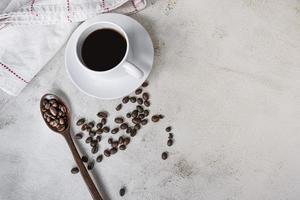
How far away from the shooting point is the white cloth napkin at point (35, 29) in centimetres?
116

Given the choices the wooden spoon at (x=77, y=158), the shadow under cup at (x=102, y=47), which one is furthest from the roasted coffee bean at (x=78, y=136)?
the shadow under cup at (x=102, y=47)

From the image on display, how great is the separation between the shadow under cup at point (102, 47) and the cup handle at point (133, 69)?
4cm

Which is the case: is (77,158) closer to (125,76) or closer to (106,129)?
(106,129)

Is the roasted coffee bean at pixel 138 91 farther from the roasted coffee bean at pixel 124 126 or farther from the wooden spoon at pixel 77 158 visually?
the wooden spoon at pixel 77 158

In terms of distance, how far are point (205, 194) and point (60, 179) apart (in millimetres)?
447

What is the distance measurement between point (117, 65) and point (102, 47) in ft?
0.30

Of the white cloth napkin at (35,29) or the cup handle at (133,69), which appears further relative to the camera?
the white cloth napkin at (35,29)

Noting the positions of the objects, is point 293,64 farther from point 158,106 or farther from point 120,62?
point 120,62

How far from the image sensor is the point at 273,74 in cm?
122

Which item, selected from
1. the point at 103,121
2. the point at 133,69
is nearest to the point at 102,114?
the point at 103,121

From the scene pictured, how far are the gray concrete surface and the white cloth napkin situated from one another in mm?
43

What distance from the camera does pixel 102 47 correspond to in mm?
1122

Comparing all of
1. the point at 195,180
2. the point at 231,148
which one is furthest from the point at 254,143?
the point at 195,180

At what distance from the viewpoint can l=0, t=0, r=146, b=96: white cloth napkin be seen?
116cm
